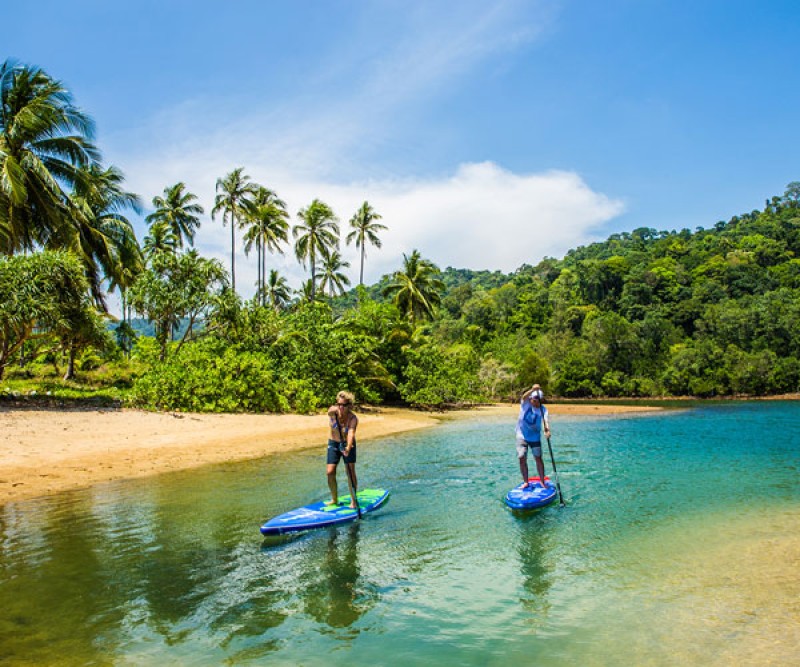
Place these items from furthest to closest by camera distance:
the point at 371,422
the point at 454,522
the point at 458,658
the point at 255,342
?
the point at 255,342 → the point at 371,422 → the point at 454,522 → the point at 458,658

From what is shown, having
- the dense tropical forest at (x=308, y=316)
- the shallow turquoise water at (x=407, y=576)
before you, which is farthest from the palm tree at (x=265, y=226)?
the shallow turquoise water at (x=407, y=576)

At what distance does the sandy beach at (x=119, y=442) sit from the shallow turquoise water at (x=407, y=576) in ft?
4.96

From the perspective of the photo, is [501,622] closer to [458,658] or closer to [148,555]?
[458,658]

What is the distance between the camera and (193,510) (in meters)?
10.6

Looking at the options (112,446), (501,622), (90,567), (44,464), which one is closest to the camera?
(501,622)

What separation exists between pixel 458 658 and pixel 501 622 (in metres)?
0.93

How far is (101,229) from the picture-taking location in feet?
105

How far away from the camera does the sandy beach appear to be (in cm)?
1295

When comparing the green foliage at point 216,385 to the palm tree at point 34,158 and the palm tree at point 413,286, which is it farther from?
the palm tree at point 413,286

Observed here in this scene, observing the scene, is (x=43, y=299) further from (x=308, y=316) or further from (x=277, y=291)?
(x=277, y=291)

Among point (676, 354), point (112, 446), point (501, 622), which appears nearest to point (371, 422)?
point (112, 446)

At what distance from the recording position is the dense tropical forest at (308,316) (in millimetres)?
22938

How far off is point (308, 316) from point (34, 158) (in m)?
15.0

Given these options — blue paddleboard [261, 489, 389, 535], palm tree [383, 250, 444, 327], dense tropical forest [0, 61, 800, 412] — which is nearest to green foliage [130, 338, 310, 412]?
dense tropical forest [0, 61, 800, 412]
